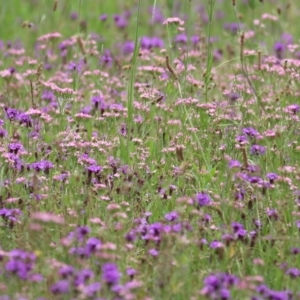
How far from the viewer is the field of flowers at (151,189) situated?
9.42 ft

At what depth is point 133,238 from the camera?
9.92ft

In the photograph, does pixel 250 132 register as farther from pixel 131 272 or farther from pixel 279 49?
pixel 279 49

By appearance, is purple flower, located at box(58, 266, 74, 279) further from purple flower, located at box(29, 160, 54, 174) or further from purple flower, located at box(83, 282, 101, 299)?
purple flower, located at box(29, 160, 54, 174)

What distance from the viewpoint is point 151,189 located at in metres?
3.67

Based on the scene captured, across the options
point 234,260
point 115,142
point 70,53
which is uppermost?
point 70,53

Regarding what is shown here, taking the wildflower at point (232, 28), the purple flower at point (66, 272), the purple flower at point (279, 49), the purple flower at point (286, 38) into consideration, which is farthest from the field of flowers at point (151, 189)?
the wildflower at point (232, 28)

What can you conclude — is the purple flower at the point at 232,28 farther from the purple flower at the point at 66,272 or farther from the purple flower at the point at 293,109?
the purple flower at the point at 66,272

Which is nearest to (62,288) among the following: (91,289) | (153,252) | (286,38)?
(91,289)

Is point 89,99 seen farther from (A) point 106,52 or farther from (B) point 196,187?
(B) point 196,187

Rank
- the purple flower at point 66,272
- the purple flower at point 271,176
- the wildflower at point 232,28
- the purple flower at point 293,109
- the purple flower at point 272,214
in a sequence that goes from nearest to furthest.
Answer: the purple flower at point 66,272
the purple flower at point 272,214
the purple flower at point 271,176
the purple flower at point 293,109
the wildflower at point 232,28

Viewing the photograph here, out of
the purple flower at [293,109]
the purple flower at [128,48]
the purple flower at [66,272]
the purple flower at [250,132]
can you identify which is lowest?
the purple flower at [66,272]

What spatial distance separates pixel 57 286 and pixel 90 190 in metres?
0.89

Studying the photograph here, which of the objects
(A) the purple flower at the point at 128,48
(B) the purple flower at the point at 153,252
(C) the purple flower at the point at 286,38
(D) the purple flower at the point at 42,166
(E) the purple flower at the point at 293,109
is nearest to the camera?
(B) the purple flower at the point at 153,252

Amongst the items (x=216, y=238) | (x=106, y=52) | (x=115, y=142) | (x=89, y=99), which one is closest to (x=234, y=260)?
(x=216, y=238)
